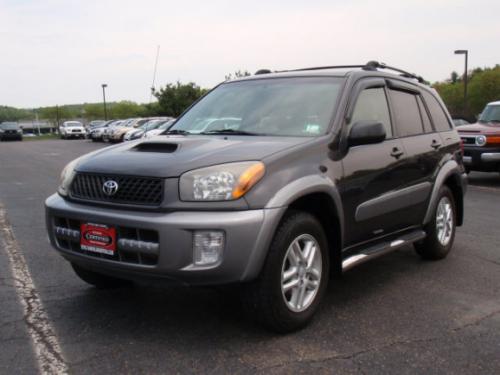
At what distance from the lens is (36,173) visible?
46.8 ft

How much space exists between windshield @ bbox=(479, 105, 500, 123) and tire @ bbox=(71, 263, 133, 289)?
31.4 feet

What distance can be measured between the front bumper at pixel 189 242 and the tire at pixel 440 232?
2450 millimetres

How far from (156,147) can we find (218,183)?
2.50ft

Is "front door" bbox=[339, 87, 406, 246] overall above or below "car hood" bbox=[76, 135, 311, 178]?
below

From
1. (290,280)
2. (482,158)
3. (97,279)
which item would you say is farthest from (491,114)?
(97,279)

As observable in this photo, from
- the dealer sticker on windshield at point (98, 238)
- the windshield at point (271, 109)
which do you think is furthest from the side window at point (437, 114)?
the dealer sticker on windshield at point (98, 238)

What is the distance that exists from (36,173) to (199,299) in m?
11.4

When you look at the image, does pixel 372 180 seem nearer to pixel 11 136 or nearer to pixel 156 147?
pixel 156 147

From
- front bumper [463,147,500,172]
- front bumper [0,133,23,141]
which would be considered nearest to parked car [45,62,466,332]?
front bumper [463,147,500,172]

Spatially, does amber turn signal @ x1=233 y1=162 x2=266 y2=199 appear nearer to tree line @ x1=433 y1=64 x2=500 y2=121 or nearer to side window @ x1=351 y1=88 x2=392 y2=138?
side window @ x1=351 y1=88 x2=392 y2=138

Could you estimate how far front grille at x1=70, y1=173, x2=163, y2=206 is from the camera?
10.7 feet

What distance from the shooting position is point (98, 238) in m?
3.40

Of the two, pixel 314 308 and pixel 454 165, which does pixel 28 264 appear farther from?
pixel 454 165

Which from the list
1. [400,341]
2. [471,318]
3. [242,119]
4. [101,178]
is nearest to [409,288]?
[471,318]
